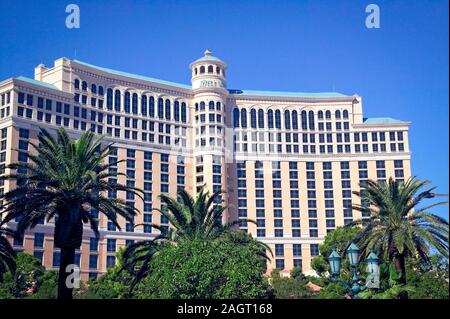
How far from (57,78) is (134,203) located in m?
26.7

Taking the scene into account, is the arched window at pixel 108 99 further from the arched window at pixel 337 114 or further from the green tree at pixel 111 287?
the arched window at pixel 337 114

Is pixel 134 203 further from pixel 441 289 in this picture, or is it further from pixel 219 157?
pixel 441 289

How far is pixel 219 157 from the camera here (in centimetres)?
11950

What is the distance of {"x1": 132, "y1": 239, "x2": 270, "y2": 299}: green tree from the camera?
3819 cm

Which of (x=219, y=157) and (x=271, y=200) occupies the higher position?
(x=219, y=157)

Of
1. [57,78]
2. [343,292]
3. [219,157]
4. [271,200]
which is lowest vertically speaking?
[343,292]

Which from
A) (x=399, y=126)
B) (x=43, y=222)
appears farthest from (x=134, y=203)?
(x=399, y=126)

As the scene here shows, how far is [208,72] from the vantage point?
402ft

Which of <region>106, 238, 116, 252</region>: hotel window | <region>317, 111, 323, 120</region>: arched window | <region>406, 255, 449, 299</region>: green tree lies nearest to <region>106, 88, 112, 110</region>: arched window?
<region>106, 238, 116, 252</region>: hotel window

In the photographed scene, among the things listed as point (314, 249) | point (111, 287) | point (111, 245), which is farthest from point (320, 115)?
point (111, 287)

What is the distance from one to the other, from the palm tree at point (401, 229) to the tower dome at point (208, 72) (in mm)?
78966

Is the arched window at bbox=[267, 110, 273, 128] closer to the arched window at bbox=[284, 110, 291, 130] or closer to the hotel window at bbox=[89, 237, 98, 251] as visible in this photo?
the arched window at bbox=[284, 110, 291, 130]

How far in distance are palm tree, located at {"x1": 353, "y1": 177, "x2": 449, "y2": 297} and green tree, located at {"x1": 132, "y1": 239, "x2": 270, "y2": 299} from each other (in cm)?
905

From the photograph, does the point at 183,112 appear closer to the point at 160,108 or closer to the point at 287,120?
the point at 160,108
